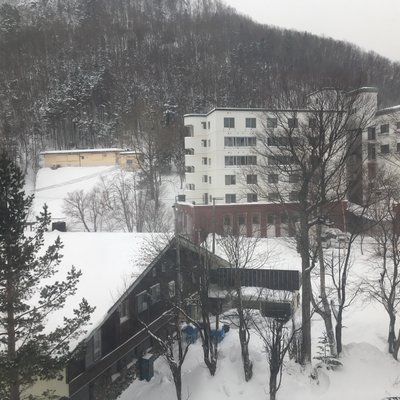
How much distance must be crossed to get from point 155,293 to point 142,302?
107 cm

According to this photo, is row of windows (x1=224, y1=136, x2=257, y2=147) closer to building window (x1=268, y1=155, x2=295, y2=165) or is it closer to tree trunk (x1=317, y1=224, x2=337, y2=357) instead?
building window (x1=268, y1=155, x2=295, y2=165)

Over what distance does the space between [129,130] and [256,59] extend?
1618 inches

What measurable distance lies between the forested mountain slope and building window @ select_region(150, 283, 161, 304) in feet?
98.1

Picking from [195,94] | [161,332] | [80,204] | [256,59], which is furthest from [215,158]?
[256,59]

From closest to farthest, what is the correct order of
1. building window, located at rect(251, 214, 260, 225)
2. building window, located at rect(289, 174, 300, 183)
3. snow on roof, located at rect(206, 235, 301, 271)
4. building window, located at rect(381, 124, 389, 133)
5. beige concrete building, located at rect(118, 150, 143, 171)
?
building window, located at rect(289, 174, 300, 183), snow on roof, located at rect(206, 235, 301, 271), building window, located at rect(251, 214, 260, 225), building window, located at rect(381, 124, 389, 133), beige concrete building, located at rect(118, 150, 143, 171)

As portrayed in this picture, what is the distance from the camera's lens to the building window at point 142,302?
14.7m

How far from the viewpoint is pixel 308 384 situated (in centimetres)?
1176

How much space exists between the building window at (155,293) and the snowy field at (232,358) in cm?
166

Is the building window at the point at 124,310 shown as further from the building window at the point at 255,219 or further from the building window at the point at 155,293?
the building window at the point at 255,219

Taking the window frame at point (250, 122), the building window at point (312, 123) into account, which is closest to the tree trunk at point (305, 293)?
the building window at point (312, 123)

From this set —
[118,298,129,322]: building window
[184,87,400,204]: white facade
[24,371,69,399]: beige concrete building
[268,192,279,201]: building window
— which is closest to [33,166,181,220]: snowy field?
[184,87,400,204]: white facade

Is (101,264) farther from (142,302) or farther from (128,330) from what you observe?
(128,330)

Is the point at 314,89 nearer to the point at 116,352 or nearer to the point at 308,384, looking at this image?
the point at 308,384

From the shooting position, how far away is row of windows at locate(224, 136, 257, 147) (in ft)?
118
